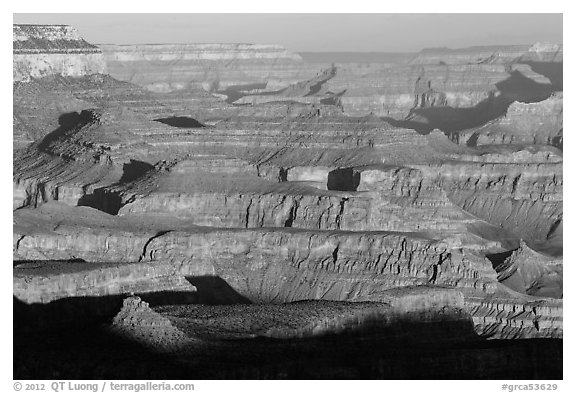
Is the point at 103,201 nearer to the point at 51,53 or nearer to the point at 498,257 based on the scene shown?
the point at 498,257

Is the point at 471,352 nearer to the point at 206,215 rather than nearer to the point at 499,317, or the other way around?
the point at 499,317

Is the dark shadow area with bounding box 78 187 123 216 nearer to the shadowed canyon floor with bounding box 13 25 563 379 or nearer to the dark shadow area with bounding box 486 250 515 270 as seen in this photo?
the shadowed canyon floor with bounding box 13 25 563 379

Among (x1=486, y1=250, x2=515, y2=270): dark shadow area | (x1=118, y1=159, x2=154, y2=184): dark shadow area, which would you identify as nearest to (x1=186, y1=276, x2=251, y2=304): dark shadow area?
(x1=486, y1=250, x2=515, y2=270): dark shadow area

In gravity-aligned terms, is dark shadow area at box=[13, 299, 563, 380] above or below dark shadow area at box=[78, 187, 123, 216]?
below

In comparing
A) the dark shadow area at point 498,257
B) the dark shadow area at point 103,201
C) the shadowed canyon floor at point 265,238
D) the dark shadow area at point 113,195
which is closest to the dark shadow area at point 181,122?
the shadowed canyon floor at point 265,238

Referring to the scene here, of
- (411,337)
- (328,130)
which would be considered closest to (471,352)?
(411,337)

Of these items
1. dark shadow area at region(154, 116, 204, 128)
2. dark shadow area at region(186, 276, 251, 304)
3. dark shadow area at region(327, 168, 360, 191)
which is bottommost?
dark shadow area at region(186, 276, 251, 304)
